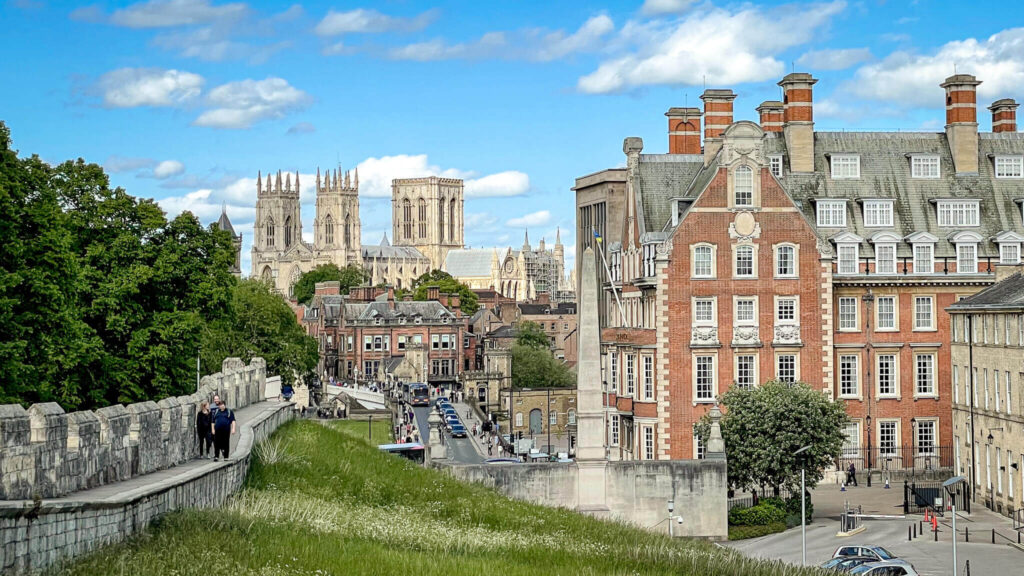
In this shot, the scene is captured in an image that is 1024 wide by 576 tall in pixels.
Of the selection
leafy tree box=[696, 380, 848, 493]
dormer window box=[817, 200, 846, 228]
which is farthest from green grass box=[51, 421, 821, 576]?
dormer window box=[817, 200, 846, 228]

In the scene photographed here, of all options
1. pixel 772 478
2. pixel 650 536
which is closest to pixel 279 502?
pixel 650 536

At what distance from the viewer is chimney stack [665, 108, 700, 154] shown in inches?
3019

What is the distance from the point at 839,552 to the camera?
4538cm

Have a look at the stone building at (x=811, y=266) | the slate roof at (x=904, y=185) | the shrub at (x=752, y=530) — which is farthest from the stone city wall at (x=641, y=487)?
the slate roof at (x=904, y=185)

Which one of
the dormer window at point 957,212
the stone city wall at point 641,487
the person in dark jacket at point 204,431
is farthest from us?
the dormer window at point 957,212

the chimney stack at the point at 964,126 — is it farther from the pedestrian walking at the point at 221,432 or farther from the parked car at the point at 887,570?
the pedestrian walking at the point at 221,432

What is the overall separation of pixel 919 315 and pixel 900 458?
239 inches

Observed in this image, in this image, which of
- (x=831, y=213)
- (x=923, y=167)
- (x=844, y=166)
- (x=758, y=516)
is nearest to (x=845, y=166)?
(x=844, y=166)

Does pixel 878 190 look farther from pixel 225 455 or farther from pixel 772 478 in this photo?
pixel 225 455

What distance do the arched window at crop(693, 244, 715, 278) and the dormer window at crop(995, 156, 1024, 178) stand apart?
46.8 ft

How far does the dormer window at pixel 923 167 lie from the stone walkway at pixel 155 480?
41.9 meters

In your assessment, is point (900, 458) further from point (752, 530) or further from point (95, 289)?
point (95, 289)

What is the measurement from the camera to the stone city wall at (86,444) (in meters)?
20.2

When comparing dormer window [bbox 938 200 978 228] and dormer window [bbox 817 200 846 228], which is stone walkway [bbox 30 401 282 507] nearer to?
dormer window [bbox 817 200 846 228]
